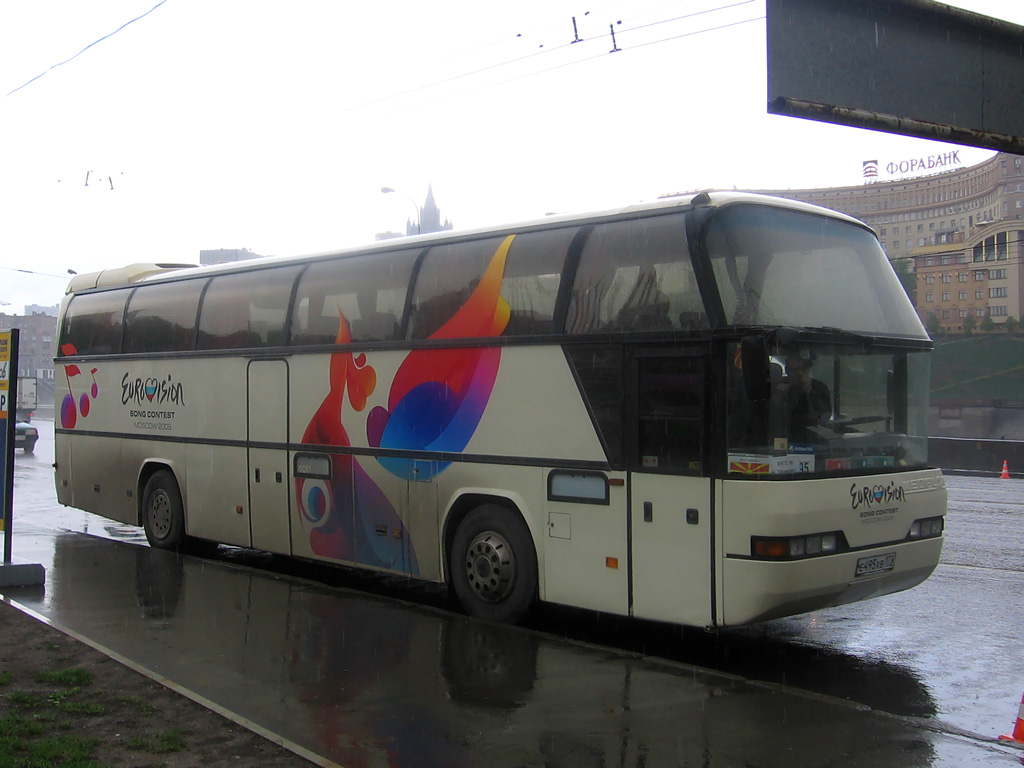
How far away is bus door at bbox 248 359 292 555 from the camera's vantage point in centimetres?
1107

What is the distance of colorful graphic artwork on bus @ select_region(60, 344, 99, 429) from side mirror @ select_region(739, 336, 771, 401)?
10715mm

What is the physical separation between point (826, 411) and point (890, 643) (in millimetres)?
2297

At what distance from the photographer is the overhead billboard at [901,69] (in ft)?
16.3

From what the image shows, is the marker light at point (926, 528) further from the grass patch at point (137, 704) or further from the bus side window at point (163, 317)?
the bus side window at point (163, 317)

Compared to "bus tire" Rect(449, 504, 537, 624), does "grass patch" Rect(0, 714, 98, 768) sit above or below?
below

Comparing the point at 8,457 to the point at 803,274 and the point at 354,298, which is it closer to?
the point at 354,298

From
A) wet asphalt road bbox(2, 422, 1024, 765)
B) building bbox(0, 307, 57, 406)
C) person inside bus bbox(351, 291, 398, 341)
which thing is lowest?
wet asphalt road bbox(2, 422, 1024, 765)

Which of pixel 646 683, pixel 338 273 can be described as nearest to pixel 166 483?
pixel 338 273

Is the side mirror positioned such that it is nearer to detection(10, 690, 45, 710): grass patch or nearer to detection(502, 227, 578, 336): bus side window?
detection(502, 227, 578, 336): bus side window

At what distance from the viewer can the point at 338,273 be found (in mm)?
10477

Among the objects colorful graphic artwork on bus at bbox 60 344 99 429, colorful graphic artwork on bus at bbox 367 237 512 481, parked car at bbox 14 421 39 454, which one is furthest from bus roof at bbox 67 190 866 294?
parked car at bbox 14 421 39 454

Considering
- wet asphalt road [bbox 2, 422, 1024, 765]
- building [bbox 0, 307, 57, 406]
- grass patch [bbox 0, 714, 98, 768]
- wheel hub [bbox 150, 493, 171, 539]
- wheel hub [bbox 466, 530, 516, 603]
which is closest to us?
grass patch [bbox 0, 714, 98, 768]

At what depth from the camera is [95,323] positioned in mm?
14398

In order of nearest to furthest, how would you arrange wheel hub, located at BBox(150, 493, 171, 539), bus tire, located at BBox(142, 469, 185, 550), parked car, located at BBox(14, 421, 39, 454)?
bus tire, located at BBox(142, 469, 185, 550) < wheel hub, located at BBox(150, 493, 171, 539) < parked car, located at BBox(14, 421, 39, 454)
